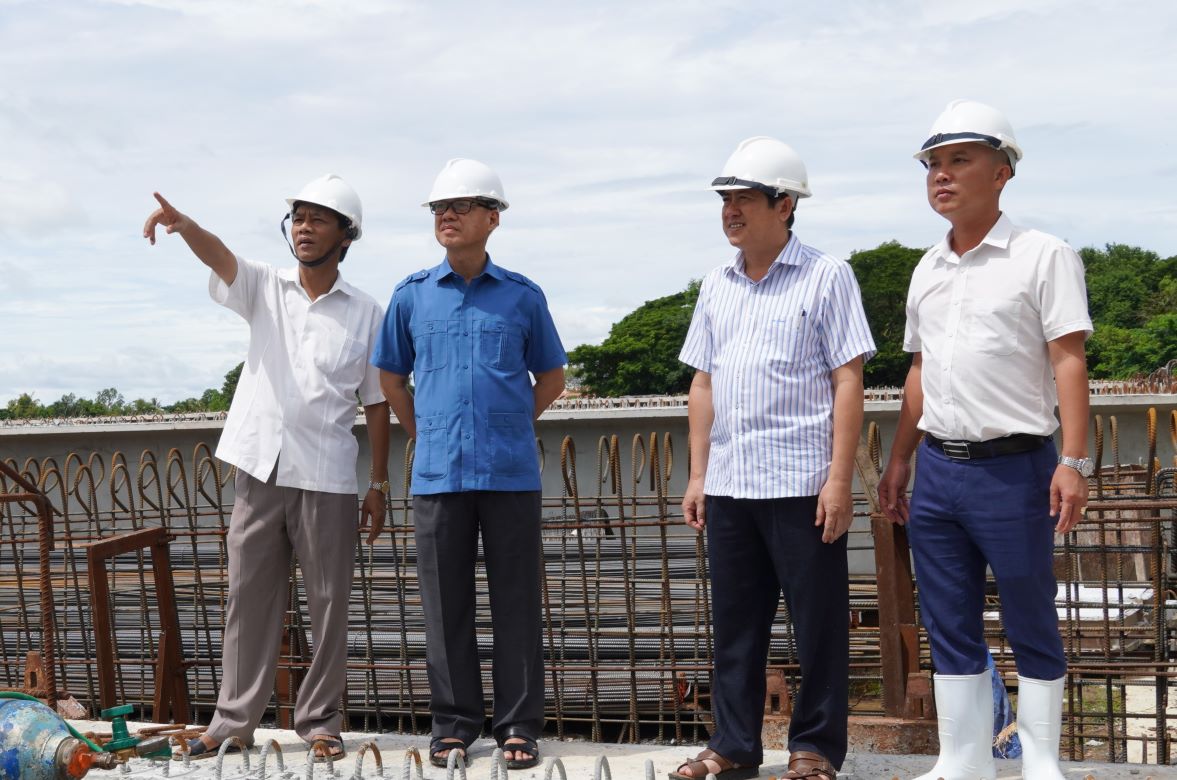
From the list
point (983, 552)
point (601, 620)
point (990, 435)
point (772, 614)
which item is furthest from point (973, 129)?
point (601, 620)

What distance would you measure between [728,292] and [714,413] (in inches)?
15.6

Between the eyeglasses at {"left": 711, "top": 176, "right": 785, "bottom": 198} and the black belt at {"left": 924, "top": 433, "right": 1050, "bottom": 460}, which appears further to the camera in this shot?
the eyeglasses at {"left": 711, "top": 176, "right": 785, "bottom": 198}

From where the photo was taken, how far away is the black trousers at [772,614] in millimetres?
3980

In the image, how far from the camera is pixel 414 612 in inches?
319

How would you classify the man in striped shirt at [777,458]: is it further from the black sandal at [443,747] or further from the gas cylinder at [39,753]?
the gas cylinder at [39,753]

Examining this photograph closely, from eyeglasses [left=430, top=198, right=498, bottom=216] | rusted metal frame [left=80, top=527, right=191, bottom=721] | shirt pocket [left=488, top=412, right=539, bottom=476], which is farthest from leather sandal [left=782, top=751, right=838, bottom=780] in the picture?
rusted metal frame [left=80, top=527, right=191, bottom=721]

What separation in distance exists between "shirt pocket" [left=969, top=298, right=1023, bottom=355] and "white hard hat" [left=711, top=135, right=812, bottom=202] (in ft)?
2.32

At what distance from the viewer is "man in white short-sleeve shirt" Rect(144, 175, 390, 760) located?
468 centimetres

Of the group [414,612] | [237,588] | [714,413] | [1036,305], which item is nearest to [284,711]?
[414,612]

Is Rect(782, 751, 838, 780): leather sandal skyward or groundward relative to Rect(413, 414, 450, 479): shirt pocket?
groundward

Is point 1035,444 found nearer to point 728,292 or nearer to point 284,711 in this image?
point 728,292

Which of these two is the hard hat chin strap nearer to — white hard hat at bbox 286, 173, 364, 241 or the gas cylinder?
white hard hat at bbox 286, 173, 364, 241

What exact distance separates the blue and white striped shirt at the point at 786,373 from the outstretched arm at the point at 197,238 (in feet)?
6.28

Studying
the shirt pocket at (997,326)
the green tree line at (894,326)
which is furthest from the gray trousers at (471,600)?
the green tree line at (894,326)
